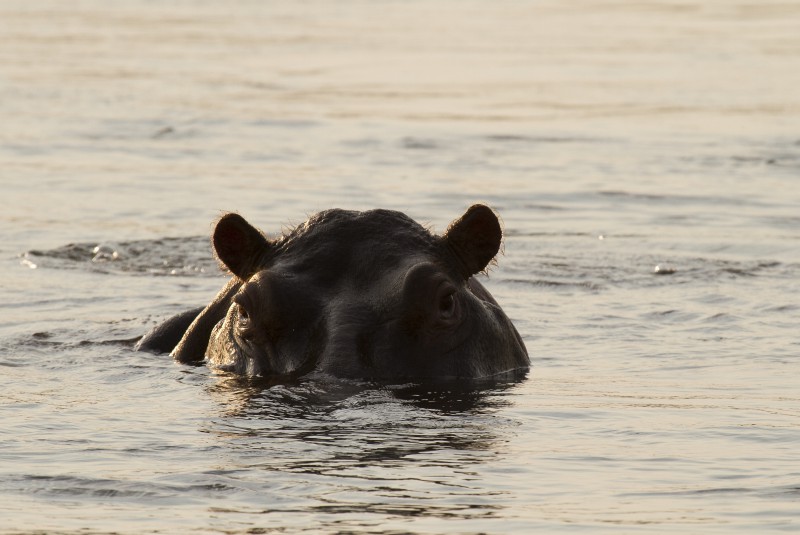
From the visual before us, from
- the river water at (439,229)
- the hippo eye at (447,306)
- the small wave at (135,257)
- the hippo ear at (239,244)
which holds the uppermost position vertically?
the hippo ear at (239,244)

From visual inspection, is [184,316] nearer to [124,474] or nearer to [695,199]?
[124,474]

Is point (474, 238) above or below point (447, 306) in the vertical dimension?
above

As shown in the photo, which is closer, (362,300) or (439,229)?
(362,300)

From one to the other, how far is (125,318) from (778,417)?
17.1 feet

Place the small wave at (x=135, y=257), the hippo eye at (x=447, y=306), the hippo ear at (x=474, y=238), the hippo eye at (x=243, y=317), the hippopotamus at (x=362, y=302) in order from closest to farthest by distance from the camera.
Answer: the hippopotamus at (x=362, y=302), the hippo eye at (x=447, y=306), the hippo eye at (x=243, y=317), the hippo ear at (x=474, y=238), the small wave at (x=135, y=257)

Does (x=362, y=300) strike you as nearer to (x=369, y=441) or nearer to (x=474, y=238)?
(x=474, y=238)

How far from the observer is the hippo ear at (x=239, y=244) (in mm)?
9570

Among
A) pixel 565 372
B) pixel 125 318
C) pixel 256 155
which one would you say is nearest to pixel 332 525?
pixel 565 372

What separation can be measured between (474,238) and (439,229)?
6.47 meters

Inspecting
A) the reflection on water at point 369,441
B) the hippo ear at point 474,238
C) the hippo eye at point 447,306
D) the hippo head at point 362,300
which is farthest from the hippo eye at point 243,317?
the hippo ear at point 474,238

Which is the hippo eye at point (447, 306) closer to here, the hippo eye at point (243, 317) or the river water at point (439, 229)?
the river water at point (439, 229)

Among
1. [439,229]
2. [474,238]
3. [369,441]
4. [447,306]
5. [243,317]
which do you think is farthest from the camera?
[439,229]

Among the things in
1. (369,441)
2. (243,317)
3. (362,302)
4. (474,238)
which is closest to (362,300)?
(362,302)

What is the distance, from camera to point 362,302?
8875mm
